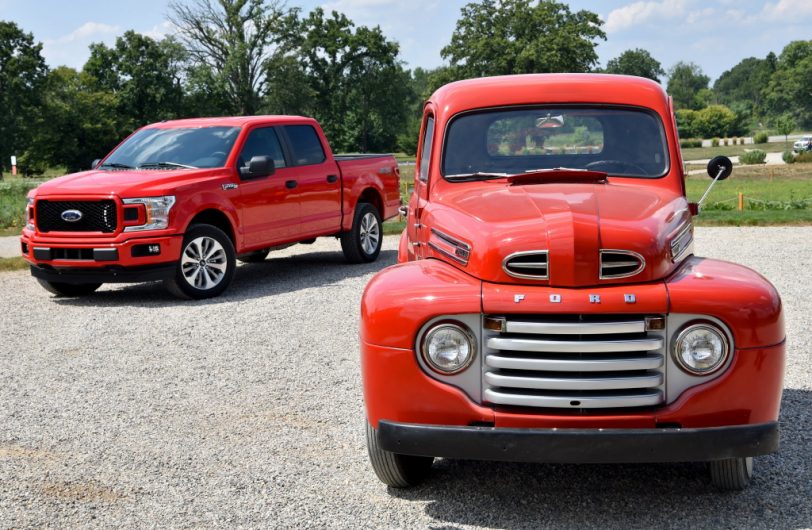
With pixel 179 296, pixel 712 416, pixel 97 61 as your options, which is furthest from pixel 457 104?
pixel 97 61

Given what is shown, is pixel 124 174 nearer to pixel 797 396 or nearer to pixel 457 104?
pixel 457 104

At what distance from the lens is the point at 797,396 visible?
6.23m

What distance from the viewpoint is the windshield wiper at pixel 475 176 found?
535 centimetres

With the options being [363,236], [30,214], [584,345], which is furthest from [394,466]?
[363,236]

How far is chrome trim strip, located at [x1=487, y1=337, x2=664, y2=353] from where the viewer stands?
152 inches

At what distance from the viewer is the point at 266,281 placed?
1220 cm

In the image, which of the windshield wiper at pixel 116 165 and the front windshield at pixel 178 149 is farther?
the windshield wiper at pixel 116 165

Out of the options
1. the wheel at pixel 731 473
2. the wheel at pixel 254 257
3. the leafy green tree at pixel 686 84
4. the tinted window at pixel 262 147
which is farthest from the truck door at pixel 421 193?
the leafy green tree at pixel 686 84

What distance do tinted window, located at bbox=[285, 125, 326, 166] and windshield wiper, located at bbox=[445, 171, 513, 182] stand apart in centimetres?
680

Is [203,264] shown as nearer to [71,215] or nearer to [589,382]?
[71,215]

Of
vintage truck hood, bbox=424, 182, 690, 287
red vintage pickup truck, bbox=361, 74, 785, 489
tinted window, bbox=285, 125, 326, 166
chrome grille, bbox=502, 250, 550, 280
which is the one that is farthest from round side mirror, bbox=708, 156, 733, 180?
tinted window, bbox=285, 125, 326, 166

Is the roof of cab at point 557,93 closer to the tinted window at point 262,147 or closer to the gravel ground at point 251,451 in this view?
the gravel ground at point 251,451

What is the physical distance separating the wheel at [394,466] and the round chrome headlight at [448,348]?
495 mm

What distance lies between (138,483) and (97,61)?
79.0 meters
